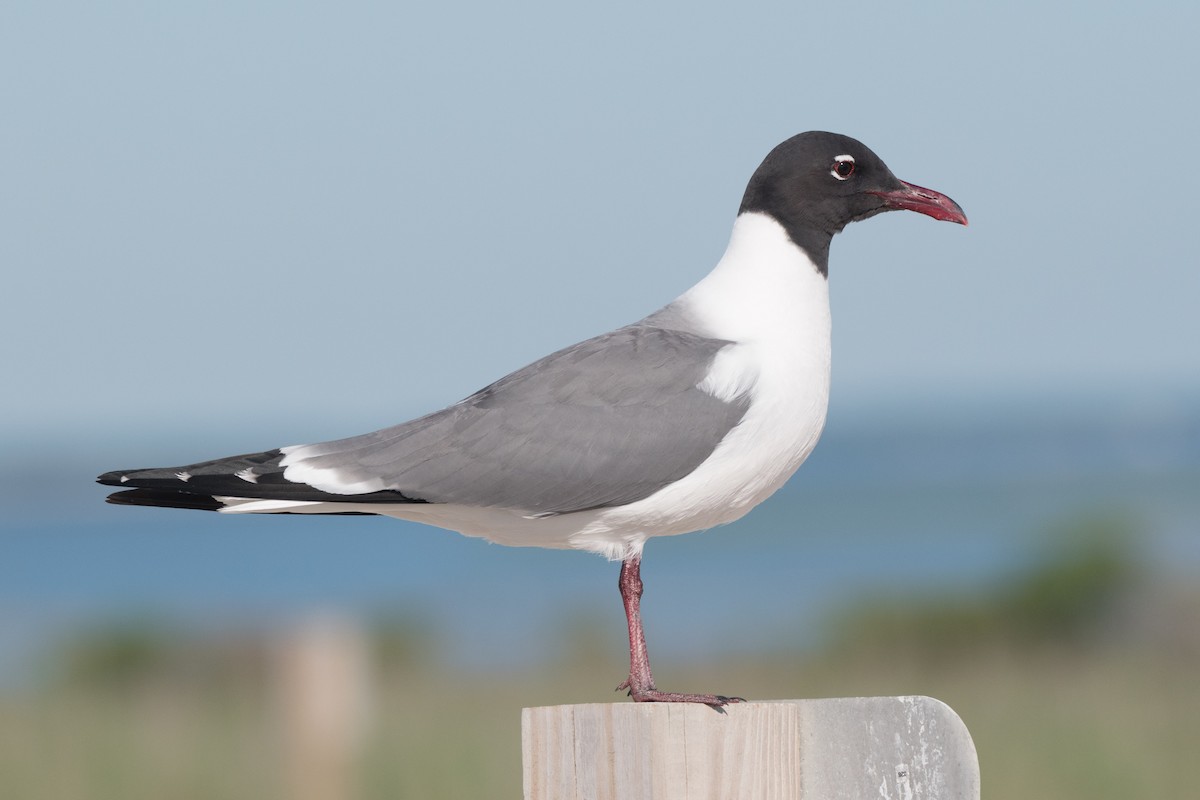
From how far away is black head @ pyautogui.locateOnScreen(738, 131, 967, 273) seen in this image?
14.8ft

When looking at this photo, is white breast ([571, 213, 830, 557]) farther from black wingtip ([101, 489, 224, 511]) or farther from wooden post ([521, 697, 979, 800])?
wooden post ([521, 697, 979, 800])

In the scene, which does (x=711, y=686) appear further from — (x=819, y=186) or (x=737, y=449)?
(x=737, y=449)

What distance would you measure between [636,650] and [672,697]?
0.26 metres

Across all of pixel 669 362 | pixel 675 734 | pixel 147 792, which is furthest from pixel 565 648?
pixel 675 734

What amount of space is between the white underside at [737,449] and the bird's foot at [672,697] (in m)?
0.39

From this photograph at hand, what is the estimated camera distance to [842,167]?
452 centimetres

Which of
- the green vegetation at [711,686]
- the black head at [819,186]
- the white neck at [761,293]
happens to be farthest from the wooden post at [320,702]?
the black head at [819,186]

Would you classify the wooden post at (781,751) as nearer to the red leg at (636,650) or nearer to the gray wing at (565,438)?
the red leg at (636,650)

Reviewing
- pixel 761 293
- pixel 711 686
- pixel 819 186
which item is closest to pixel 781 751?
pixel 761 293

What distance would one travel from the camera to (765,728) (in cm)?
292

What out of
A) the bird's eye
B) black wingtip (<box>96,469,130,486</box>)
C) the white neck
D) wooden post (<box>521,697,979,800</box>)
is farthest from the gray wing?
wooden post (<box>521,697,979,800</box>)

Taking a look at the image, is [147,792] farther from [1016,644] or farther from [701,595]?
[701,595]

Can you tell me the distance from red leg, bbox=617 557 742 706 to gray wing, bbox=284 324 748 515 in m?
0.21

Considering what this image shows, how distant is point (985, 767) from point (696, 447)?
5030mm
